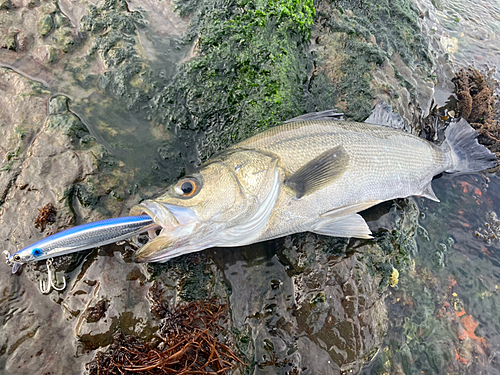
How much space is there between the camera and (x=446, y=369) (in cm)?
331

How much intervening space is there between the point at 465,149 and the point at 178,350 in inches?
175

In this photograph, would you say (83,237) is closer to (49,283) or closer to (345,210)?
(49,283)

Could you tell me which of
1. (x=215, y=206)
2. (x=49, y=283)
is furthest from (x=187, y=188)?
(x=49, y=283)

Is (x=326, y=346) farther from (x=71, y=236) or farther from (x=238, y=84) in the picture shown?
(x=238, y=84)

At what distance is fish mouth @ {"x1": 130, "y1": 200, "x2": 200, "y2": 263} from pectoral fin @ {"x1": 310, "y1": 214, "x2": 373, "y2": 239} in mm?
1286

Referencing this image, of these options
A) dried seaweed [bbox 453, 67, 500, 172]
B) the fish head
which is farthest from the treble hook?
dried seaweed [bbox 453, 67, 500, 172]

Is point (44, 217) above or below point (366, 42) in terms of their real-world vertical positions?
below

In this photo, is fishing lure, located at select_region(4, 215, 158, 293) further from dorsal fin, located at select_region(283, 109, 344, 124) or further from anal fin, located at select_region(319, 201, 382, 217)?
dorsal fin, located at select_region(283, 109, 344, 124)

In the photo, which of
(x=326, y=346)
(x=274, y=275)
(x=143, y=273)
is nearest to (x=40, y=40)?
(x=143, y=273)

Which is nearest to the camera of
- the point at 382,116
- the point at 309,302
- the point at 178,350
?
the point at 178,350

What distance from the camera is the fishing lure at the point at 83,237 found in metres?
2.26

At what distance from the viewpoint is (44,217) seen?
2.65m

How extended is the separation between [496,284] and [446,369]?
1.42 meters

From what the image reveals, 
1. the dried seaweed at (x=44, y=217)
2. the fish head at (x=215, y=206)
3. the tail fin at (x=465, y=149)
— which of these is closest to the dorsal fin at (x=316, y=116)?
the fish head at (x=215, y=206)
